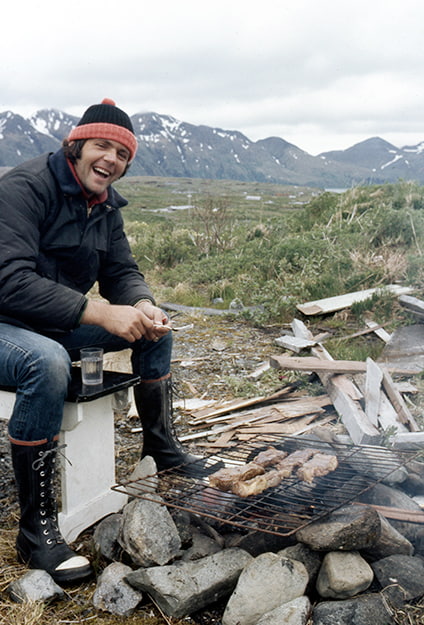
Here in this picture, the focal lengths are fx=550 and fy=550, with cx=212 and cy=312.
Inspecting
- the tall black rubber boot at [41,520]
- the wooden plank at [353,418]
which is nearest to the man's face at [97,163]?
the tall black rubber boot at [41,520]

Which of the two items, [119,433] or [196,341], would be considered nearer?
[119,433]

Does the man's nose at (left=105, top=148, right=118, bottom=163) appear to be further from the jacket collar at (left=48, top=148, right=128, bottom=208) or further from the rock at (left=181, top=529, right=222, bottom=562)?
the rock at (left=181, top=529, right=222, bottom=562)

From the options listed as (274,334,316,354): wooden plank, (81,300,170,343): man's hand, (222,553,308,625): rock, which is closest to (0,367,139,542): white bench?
(81,300,170,343): man's hand

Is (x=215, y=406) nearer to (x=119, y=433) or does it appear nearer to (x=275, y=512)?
(x=119, y=433)

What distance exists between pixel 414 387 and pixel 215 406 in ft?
5.80

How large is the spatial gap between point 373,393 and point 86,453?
2371 millimetres

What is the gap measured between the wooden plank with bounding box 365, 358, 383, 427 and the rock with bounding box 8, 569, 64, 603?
254cm

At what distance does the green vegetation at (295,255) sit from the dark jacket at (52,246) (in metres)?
4.12

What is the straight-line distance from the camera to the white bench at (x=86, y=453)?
2768mm

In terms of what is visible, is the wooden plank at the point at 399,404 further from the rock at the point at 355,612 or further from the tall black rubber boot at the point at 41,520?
the tall black rubber boot at the point at 41,520

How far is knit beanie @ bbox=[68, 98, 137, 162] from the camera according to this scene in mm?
3104

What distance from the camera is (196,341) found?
696 cm

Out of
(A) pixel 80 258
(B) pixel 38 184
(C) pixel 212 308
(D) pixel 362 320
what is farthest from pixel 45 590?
(C) pixel 212 308

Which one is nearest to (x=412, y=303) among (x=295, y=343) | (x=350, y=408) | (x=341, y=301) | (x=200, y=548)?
(x=341, y=301)
